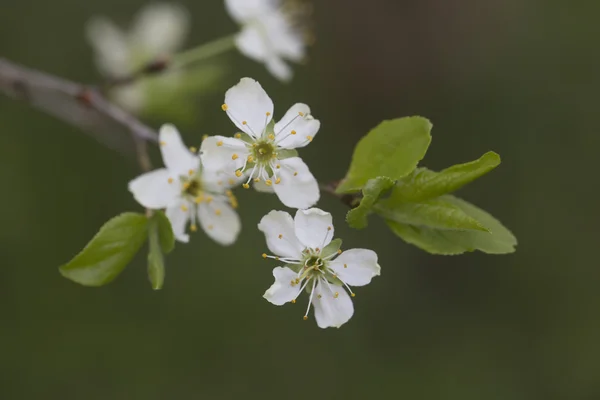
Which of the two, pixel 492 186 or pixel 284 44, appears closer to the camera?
pixel 284 44

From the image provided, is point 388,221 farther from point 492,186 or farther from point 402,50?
point 402,50

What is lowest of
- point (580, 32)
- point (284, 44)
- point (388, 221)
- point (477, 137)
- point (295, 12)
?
point (388, 221)

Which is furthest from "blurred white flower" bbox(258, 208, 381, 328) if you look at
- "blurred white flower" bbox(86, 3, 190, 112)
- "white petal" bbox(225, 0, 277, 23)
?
"blurred white flower" bbox(86, 3, 190, 112)

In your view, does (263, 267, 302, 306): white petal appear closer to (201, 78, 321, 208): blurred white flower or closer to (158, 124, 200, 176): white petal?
(201, 78, 321, 208): blurred white flower

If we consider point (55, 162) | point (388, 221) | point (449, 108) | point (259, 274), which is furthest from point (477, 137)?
point (388, 221)

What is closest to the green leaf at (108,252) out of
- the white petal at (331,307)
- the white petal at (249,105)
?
the white petal at (249,105)

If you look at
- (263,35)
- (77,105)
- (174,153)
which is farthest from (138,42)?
(174,153)
